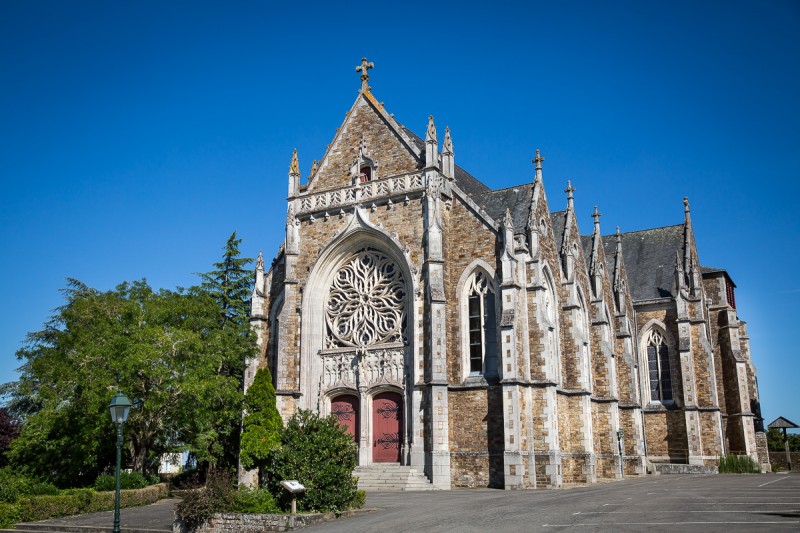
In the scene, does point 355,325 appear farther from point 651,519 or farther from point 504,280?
point 651,519

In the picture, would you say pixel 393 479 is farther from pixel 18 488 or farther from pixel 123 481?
pixel 18 488

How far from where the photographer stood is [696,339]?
130 feet

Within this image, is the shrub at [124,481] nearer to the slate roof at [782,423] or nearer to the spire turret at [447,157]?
the spire turret at [447,157]

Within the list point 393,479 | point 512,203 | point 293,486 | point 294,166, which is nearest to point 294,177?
point 294,166

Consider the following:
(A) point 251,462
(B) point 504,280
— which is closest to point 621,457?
(B) point 504,280

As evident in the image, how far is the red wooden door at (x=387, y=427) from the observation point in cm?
2842

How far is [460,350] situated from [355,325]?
4.79 metres

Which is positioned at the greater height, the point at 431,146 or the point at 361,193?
the point at 431,146

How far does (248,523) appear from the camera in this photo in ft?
56.2

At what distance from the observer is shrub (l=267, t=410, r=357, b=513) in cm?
1838

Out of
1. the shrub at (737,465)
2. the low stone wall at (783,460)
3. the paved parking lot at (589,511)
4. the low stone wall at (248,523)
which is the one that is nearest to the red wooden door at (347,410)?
the paved parking lot at (589,511)

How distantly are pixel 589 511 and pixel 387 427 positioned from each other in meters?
12.7

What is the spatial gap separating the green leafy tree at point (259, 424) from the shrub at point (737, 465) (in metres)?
22.7

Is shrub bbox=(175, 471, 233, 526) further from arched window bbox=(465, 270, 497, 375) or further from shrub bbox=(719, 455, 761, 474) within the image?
shrub bbox=(719, 455, 761, 474)
